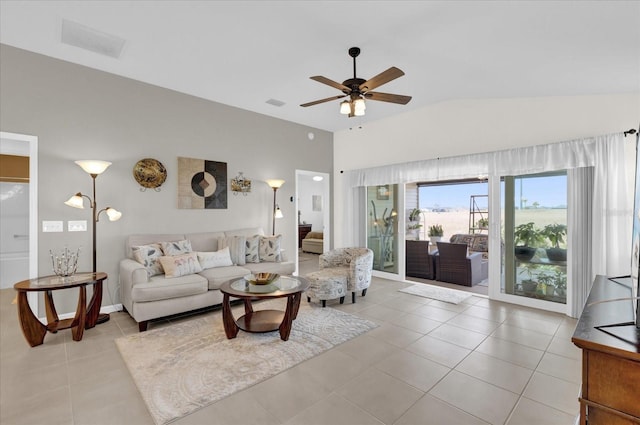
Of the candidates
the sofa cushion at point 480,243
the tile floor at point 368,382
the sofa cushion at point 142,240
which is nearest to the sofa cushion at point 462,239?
the sofa cushion at point 480,243

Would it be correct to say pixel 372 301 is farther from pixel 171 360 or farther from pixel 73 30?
pixel 73 30

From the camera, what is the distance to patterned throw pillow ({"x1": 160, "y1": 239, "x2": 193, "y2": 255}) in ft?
13.1

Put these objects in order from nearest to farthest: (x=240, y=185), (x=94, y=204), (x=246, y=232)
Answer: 1. (x=94, y=204)
2. (x=246, y=232)
3. (x=240, y=185)

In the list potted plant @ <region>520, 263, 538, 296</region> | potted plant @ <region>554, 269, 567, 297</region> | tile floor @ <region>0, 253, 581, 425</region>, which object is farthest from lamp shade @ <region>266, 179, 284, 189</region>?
potted plant @ <region>554, 269, 567, 297</region>

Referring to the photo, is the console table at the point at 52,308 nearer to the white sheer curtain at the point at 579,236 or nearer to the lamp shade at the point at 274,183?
the lamp shade at the point at 274,183

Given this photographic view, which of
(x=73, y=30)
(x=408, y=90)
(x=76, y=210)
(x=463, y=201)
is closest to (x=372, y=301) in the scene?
(x=408, y=90)

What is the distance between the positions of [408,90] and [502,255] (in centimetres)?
287

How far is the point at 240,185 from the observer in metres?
5.33

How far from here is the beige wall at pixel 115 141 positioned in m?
3.52

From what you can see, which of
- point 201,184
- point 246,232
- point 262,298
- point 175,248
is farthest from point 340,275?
point 201,184

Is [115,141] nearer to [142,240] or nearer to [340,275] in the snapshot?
[142,240]

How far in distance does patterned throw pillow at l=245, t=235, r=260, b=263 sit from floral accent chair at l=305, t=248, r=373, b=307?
3.03 feet

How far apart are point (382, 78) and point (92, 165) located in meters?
3.50

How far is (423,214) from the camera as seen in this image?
364 inches
